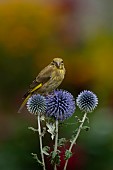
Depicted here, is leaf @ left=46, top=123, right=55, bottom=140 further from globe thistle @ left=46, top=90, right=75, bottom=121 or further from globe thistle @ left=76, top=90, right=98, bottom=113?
globe thistle @ left=76, top=90, right=98, bottom=113

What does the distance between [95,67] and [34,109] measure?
3.95 metres

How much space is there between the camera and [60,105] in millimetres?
2939

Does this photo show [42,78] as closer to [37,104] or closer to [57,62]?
[57,62]

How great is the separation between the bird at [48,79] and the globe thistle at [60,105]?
47 mm

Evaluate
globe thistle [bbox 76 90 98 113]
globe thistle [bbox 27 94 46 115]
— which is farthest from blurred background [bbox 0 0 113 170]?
globe thistle [bbox 27 94 46 115]

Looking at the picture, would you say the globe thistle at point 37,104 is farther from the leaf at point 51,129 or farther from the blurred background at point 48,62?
the blurred background at point 48,62

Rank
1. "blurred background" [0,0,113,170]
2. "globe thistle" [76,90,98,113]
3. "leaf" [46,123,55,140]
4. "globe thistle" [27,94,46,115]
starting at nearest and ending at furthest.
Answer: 1. "leaf" [46,123,55,140]
2. "globe thistle" [27,94,46,115]
3. "globe thistle" [76,90,98,113]
4. "blurred background" [0,0,113,170]

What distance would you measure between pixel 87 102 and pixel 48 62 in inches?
157

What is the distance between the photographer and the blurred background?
488 cm

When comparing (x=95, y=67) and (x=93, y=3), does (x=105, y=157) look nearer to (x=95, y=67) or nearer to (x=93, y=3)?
(x=95, y=67)

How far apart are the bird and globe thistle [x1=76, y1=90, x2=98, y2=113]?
0.15 meters

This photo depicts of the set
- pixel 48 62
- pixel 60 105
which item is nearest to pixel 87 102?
pixel 60 105

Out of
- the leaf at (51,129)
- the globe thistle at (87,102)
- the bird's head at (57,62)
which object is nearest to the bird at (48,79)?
the bird's head at (57,62)

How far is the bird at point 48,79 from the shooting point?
3045 millimetres
